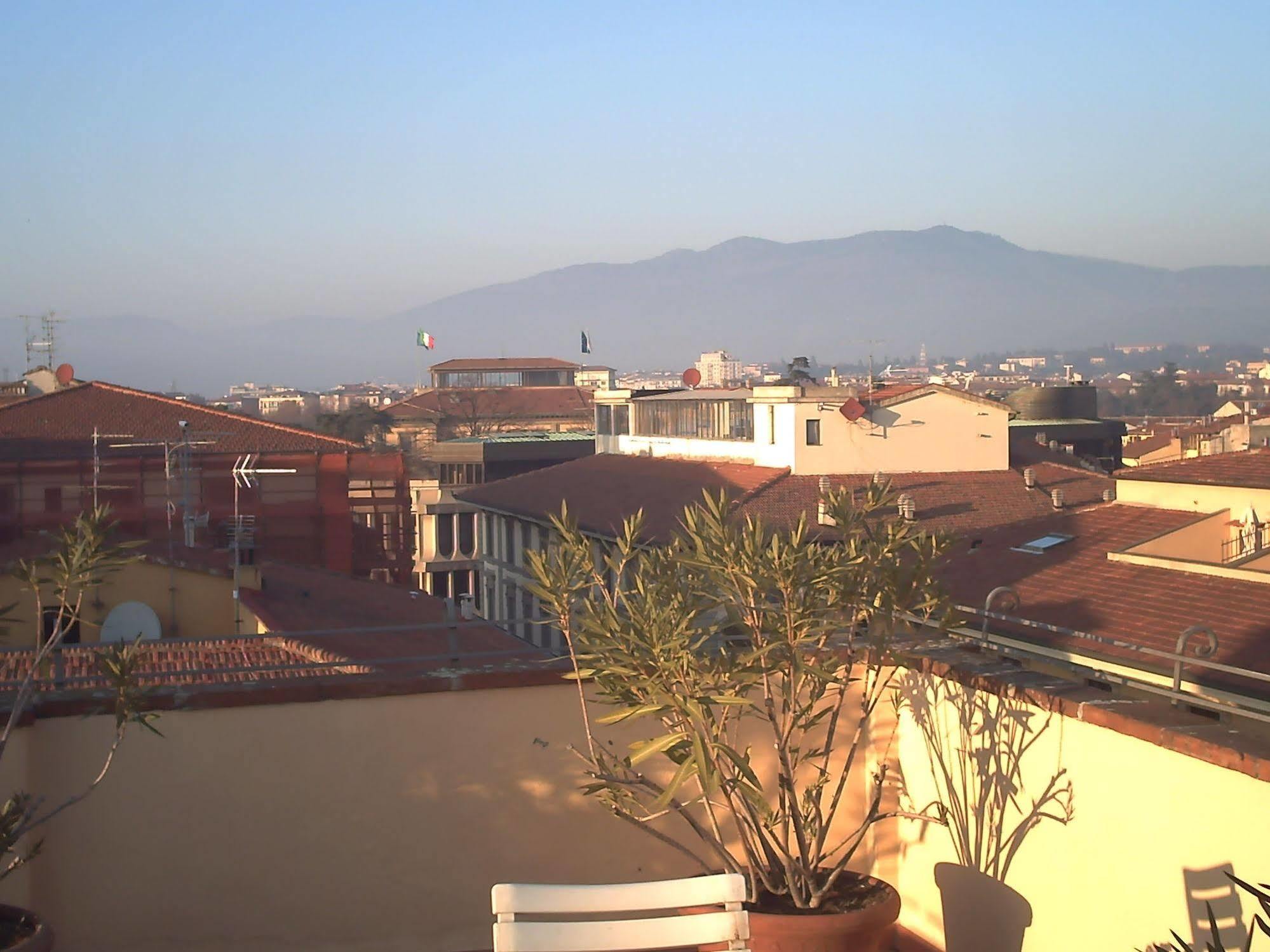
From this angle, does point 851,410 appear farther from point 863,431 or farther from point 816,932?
point 816,932

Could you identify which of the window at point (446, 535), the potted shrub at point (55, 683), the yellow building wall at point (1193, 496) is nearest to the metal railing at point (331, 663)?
the potted shrub at point (55, 683)

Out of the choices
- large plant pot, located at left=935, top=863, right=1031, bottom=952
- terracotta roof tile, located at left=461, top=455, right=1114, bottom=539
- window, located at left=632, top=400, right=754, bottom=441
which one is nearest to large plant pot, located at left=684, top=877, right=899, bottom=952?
large plant pot, located at left=935, top=863, right=1031, bottom=952

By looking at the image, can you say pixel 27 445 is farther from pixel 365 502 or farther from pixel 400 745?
pixel 400 745

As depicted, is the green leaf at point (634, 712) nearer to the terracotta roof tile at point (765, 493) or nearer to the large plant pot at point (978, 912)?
the large plant pot at point (978, 912)

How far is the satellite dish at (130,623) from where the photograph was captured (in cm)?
1198

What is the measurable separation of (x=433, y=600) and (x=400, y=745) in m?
16.1

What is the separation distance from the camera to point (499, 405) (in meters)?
93.6

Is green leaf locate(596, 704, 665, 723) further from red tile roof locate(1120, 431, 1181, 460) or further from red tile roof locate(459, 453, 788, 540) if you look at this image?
red tile roof locate(1120, 431, 1181, 460)

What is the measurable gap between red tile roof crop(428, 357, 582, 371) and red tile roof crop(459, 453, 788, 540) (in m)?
65.6

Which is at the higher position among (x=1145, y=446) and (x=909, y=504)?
(x=1145, y=446)

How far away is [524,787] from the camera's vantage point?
6062 mm

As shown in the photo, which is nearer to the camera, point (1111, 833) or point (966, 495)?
point (1111, 833)

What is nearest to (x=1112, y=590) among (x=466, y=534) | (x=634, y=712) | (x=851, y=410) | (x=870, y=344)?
A: (x=634, y=712)

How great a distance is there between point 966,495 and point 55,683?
30.2 m
